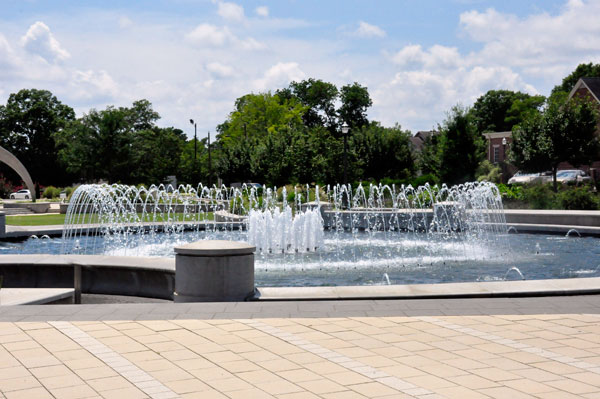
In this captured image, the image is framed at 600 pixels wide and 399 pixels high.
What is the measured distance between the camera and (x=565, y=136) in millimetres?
42531

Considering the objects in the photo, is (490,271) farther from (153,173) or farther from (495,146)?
(495,146)

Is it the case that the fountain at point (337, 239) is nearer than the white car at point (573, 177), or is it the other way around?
the fountain at point (337, 239)

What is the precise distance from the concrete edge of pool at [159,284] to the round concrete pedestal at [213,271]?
0.33 m

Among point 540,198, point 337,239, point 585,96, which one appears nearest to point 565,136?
point 585,96

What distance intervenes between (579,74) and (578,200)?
60976mm

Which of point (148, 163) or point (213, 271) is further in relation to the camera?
point (148, 163)

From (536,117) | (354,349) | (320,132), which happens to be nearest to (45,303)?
(354,349)

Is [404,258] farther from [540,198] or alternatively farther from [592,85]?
[592,85]

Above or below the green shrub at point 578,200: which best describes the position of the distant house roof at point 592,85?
above

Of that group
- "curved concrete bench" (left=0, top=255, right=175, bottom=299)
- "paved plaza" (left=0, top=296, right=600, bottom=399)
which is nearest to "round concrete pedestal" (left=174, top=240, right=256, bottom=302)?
"paved plaza" (left=0, top=296, right=600, bottom=399)

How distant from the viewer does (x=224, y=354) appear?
5777 mm

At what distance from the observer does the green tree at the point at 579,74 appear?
75188 millimetres

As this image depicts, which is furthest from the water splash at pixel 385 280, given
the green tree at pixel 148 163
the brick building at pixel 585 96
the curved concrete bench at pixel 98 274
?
the green tree at pixel 148 163

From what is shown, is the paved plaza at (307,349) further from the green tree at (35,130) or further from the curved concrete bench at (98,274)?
the green tree at (35,130)
